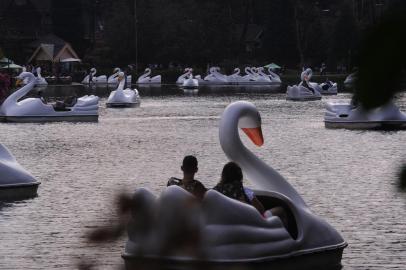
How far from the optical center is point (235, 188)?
957 cm

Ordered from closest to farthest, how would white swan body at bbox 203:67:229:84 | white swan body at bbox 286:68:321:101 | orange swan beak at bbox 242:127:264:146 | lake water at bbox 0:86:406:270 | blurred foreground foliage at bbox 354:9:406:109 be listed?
blurred foreground foliage at bbox 354:9:406:109
lake water at bbox 0:86:406:270
orange swan beak at bbox 242:127:264:146
white swan body at bbox 286:68:321:101
white swan body at bbox 203:67:229:84

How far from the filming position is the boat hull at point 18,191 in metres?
15.1

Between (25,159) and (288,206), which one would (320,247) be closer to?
(288,206)

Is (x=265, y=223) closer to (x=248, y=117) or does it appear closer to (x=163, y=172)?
(x=248, y=117)

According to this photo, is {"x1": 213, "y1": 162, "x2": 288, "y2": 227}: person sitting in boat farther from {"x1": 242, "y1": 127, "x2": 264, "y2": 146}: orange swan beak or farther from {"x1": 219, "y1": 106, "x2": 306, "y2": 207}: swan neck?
{"x1": 242, "y1": 127, "x2": 264, "y2": 146}: orange swan beak

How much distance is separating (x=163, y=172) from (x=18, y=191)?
4.51 metres

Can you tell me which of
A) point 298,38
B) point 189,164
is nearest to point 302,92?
point 189,164

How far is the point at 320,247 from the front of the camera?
10.0 meters

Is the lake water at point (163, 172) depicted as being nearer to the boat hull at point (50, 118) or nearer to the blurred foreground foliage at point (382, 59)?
the blurred foreground foliage at point (382, 59)

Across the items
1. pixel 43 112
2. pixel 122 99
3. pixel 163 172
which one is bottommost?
pixel 122 99

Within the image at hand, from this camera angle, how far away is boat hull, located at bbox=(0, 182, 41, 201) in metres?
15.1

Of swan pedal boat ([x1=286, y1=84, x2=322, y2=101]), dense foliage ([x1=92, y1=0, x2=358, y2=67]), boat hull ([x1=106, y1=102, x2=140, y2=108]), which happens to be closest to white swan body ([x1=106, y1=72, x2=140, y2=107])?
boat hull ([x1=106, y1=102, x2=140, y2=108])

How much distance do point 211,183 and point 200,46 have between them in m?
80.4

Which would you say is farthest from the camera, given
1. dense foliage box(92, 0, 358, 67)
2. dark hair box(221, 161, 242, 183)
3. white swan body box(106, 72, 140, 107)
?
dense foliage box(92, 0, 358, 67)
